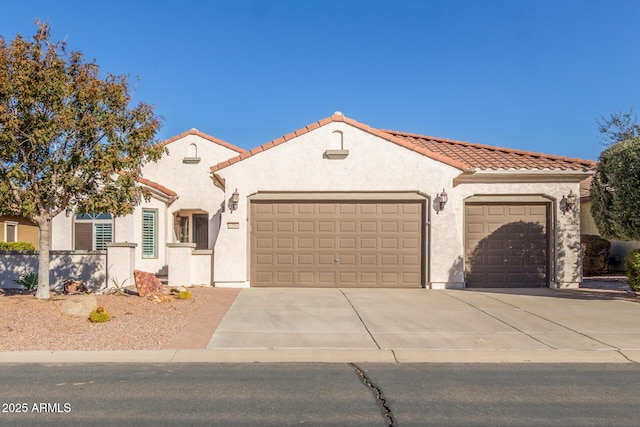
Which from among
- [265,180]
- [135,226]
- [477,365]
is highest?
[265,180]

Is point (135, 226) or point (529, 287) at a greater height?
point (135, 226)

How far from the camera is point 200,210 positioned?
20.0 m

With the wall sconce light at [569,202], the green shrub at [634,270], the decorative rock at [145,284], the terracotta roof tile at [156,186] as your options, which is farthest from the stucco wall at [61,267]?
the green shrub at [634,270]

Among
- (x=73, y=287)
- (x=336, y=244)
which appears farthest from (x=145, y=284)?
(x=336, y=244)

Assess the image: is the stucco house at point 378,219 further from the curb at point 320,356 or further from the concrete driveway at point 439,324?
the curb at point 320,356

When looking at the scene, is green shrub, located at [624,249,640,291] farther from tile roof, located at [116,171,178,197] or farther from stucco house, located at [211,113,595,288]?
tile roof, located at [116,171,178,197]

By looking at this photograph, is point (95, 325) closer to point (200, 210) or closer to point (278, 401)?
point (278, 401)

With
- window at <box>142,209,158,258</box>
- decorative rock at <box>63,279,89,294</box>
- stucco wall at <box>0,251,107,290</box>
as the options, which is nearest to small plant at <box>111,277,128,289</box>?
stucco wall at <box>0,251,107,290</box>

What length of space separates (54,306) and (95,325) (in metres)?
1.77

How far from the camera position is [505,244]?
49.3ft

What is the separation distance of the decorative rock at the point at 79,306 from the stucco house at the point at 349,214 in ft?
15.8

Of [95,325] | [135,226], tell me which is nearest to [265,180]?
[135,226]

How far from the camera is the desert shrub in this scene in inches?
757

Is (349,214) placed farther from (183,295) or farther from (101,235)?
(101,235)
